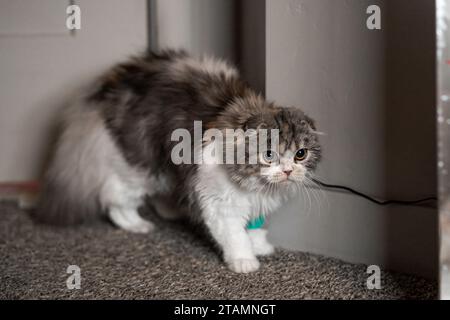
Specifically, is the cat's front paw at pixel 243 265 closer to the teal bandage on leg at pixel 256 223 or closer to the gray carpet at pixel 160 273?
the gray carpet at pixel 160 273

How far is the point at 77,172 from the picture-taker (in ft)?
7.22

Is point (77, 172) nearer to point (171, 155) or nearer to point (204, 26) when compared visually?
point (171, 155)

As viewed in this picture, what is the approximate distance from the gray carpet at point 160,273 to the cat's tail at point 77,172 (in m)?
0.09

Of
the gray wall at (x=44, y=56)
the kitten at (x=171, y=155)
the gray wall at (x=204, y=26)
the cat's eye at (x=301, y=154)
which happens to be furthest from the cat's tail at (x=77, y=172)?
the cat's eye at (x=301, y=154)

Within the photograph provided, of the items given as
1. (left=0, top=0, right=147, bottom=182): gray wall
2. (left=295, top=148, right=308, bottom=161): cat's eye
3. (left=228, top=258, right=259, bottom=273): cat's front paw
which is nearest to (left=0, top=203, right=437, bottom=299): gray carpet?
(left=228, top=258, right=259, bottom=273): cat's front paw

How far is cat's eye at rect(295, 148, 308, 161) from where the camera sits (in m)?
1.72

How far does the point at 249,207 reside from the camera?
6.04 ft

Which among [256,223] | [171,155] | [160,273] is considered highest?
[171,155]

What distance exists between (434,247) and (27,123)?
6.19ft

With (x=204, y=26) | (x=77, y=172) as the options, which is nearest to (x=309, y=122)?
(x=204, y=26)

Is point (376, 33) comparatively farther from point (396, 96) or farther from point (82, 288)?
point (82, 288)

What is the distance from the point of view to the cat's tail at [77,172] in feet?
7.01

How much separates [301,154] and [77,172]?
934 millimetres
